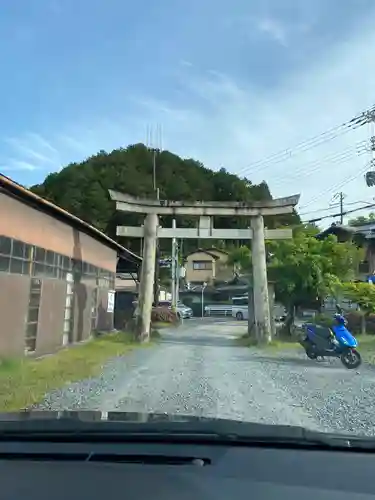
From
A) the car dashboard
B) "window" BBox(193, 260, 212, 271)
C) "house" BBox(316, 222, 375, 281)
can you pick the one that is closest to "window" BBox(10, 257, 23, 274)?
the car dashboard

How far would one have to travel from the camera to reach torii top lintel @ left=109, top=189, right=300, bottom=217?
71.3 feet

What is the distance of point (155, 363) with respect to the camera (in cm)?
1408

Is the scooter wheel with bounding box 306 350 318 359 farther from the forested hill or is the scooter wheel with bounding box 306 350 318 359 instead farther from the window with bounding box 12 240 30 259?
the forested hill

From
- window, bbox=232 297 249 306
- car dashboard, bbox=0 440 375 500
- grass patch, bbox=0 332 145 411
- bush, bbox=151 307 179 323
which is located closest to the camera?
car dashboard, bbox=0 440 375 500

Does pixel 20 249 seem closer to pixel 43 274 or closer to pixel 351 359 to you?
pixel 43 274

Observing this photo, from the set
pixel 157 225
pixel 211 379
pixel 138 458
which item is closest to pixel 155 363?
pixel 211 379

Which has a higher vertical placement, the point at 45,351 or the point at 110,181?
the point at 110,181

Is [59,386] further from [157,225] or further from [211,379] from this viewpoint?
[157,225]

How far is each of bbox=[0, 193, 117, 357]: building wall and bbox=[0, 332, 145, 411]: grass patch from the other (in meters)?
0.56

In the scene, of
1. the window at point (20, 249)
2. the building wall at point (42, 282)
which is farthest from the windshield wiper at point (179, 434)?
the window at point (20, 249)

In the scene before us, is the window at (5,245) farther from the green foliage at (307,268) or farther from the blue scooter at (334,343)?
the green foliage at (307,268)

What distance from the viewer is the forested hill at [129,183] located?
47344 mm

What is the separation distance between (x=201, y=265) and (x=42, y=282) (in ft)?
189

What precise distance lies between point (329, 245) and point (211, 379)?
1503 centimetres
